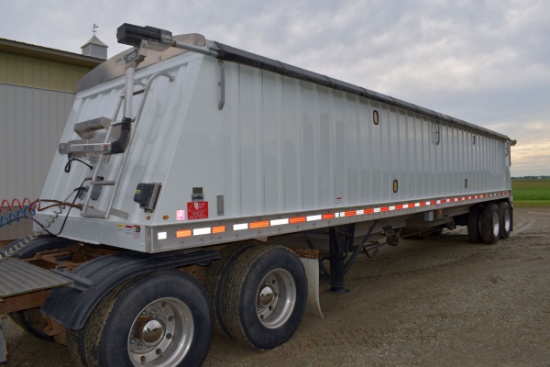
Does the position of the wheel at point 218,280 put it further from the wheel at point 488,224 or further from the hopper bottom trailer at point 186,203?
the wheel at point 488,224

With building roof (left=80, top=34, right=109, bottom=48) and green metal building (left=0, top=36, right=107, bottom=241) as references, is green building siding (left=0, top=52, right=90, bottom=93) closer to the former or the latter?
green metal building (left=0, top=36, right=107, bottom=241)

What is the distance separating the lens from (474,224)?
11.3 meters

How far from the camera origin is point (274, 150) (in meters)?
4.48

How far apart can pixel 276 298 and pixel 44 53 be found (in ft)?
27.9

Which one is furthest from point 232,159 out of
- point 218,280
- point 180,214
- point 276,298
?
point 276,298

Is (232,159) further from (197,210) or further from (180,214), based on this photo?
(180,214)

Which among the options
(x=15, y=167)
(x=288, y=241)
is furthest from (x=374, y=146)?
(x=15, y=167)

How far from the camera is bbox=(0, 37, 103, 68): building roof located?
9.11 metres

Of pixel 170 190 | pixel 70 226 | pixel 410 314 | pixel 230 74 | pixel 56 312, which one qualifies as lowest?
pixel 410 314

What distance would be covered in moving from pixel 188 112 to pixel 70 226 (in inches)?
73.6

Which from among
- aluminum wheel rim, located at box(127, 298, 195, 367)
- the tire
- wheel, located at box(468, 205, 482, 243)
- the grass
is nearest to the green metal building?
the tire

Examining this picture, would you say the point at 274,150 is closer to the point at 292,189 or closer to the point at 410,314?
the point at 292,189

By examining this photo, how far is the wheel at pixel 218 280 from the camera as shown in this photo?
13.7 ft

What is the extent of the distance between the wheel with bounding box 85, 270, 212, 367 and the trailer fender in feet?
0.33
